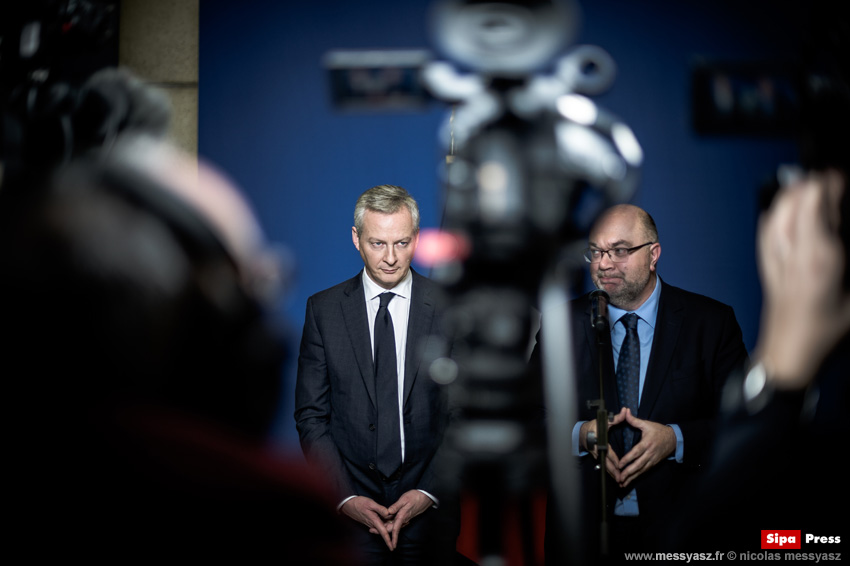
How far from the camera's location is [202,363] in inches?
22.9

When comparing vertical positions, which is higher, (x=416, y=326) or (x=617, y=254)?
(x=617, y=254)

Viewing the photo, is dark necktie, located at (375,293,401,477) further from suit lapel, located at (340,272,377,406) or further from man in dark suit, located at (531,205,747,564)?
man in dark suit, located at (531,205,747,564)

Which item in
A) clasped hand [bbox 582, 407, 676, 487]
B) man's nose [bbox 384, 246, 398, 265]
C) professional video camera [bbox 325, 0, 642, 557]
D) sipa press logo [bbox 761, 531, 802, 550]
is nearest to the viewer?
professional video camera [bbox 325, 0, 642, 557]

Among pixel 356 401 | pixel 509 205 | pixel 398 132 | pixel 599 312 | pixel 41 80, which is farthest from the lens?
pixel 398 132

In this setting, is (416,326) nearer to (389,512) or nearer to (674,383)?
(389,512)

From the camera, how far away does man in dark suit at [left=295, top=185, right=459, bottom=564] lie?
1.97 meters

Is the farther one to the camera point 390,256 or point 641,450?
point 390,256

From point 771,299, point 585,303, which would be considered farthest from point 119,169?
point 585,303

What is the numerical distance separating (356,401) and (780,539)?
1.25 metres

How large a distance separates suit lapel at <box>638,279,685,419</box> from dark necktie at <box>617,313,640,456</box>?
3 cm

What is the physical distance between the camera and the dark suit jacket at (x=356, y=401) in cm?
200

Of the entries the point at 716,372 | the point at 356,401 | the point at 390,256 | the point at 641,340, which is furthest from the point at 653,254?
the point at 356,401

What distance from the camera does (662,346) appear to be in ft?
6.51

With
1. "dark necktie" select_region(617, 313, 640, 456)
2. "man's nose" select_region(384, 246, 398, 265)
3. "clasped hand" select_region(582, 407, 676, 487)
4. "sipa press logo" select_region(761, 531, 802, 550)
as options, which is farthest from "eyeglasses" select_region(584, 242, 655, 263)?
"sipa press logo" select_region(761, 531, 802, 550)
